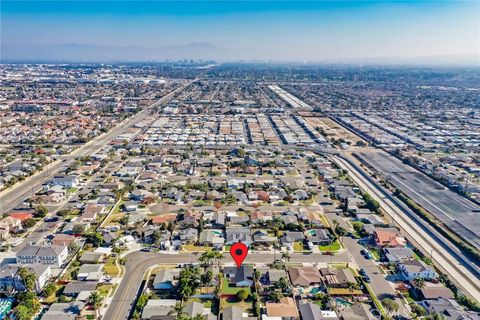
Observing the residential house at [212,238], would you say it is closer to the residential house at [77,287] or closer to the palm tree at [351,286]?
the residential house at [77,287]

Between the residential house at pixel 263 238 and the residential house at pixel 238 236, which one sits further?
the residential house at pixel 263 238

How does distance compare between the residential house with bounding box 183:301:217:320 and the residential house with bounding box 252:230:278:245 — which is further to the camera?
the residential house with bounding box 252:230:278:245

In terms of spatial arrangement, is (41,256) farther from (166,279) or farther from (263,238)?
(263,238)

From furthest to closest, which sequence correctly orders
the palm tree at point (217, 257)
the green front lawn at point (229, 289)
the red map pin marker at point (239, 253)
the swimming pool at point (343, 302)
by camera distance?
the palm tree at point (217, 257)
the red map pin marker at point (239, 253)
the green front lawn at point (229, 289)
the swimming pool at point (343, 302)

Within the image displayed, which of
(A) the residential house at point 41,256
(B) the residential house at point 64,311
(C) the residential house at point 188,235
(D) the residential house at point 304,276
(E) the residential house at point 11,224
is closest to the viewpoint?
(B) the residential house at point 64,311

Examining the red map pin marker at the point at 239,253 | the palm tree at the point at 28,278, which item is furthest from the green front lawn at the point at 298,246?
the palm tree at the point at 28,278

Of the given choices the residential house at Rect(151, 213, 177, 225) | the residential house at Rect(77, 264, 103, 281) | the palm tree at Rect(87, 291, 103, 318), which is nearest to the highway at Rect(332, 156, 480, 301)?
the residential house at Rect(151, 213, 177, 225)

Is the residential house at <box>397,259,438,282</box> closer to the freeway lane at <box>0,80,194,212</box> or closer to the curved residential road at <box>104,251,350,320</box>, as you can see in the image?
the curved residential road at <box>104,251,350,320</box>
